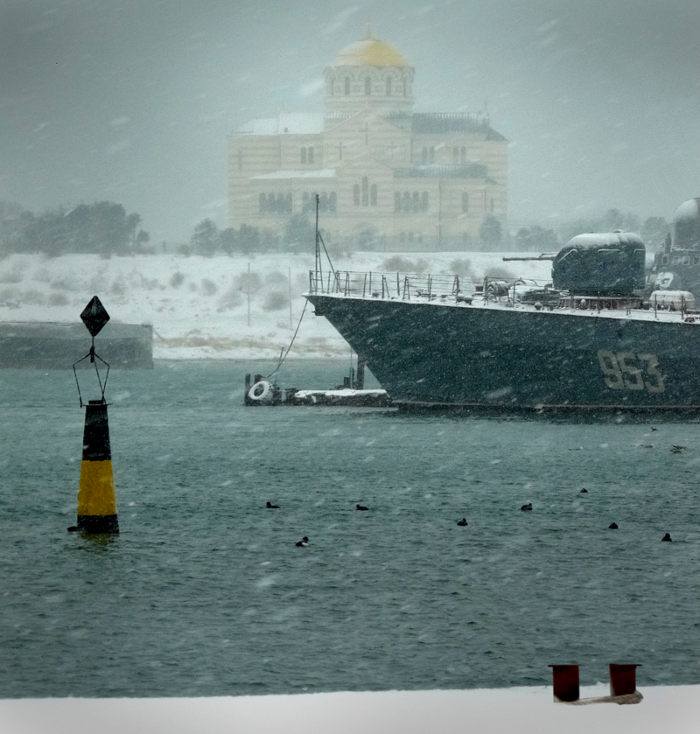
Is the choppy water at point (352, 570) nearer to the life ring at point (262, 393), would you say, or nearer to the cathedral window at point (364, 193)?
the life ring at point (262, 393)

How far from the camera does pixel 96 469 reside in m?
14.3

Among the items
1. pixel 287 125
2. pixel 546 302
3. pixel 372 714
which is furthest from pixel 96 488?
pixel 287 125

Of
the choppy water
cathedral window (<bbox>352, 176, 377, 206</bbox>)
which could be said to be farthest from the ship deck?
cathedral window (<bbox>352, 176, 377, 206</bbox>)

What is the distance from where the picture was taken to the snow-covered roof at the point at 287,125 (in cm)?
19175

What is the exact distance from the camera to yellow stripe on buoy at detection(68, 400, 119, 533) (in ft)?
45.5

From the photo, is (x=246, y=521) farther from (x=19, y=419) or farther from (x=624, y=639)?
(x=19, y=419)

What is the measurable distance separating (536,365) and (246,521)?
25021 millimetres

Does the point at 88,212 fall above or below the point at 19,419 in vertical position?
above

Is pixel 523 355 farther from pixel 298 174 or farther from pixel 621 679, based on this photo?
pixel 298 174

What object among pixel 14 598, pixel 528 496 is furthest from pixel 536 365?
pixel 14 598

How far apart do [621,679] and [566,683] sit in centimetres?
30

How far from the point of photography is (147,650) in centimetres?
1216

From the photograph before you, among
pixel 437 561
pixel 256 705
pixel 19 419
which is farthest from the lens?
pixel 19 419

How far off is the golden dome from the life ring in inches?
4429
